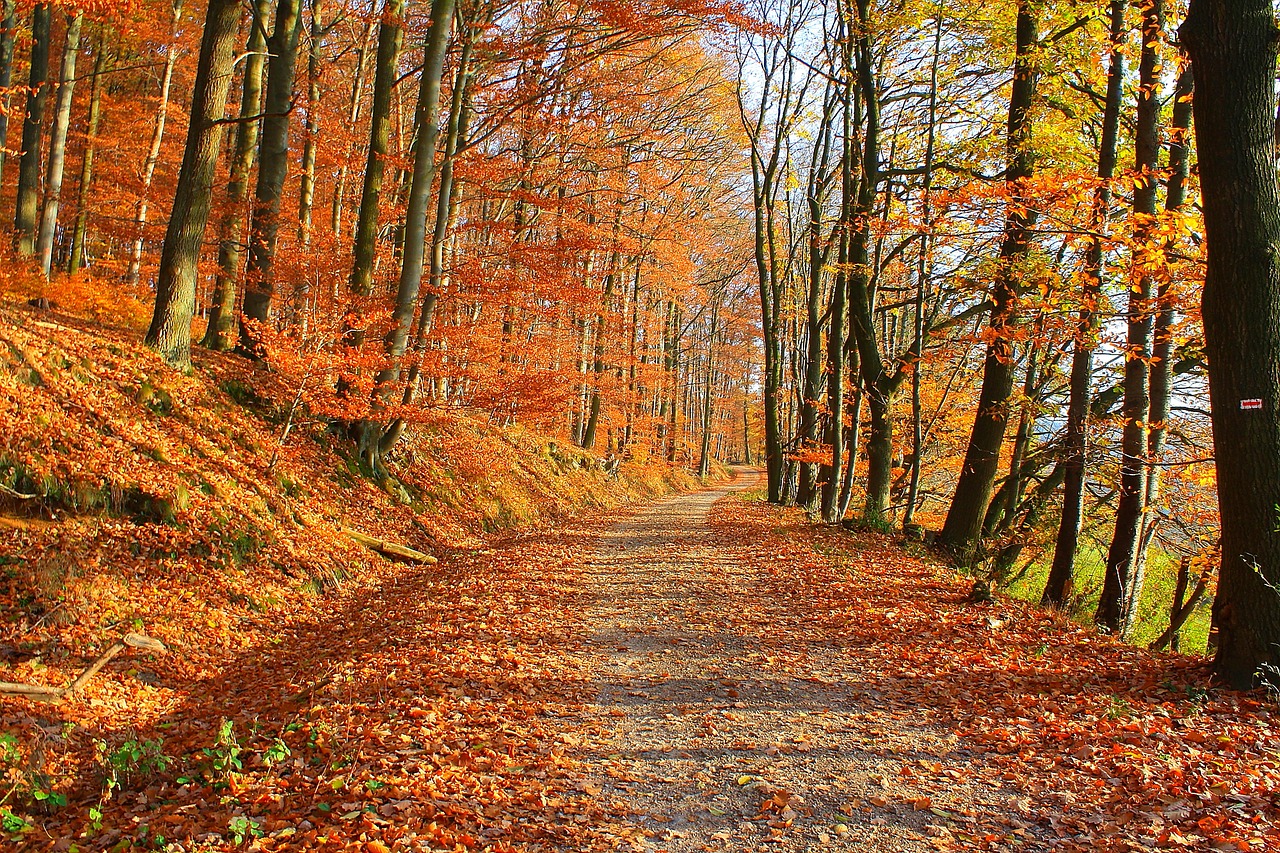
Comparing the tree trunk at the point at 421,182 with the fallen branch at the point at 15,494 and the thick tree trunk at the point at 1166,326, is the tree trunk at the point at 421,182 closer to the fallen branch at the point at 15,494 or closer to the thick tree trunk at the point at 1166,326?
the fallen branch at the point at 15,494

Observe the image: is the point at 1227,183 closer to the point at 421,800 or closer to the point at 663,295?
the point at 421,800

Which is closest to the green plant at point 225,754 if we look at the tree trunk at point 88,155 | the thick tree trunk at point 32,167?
the thick tree trunk at point 32,167

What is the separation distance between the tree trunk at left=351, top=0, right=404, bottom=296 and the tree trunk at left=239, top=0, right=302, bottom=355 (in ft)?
4.47

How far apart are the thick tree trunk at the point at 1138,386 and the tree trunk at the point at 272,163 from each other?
39.8ft

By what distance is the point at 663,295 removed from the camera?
31.7 metres

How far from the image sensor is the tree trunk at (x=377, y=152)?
473 inches

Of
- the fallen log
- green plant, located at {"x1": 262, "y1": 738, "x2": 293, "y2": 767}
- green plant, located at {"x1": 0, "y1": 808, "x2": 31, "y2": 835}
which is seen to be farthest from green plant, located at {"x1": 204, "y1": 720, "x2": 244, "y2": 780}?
the fallen log

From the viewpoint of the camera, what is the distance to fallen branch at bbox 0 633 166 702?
14.6 feet

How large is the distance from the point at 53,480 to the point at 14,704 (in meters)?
2.45

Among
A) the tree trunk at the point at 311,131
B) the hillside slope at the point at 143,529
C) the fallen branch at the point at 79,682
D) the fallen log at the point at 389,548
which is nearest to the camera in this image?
the fallen branch at the point at 79,682

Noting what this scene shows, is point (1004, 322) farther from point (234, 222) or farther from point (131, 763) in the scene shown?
point (234, 222)

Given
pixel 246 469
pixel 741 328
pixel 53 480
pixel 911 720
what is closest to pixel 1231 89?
pixel 911 720

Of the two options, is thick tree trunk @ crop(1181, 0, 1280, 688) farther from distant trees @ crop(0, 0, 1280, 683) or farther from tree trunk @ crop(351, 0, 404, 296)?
tree trunk @ crop(351, 0, 404, 296)

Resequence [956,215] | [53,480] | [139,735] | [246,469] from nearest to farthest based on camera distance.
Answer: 1. [139,735]
2. [53,480]
3. [246,469]
4. [956,215]
